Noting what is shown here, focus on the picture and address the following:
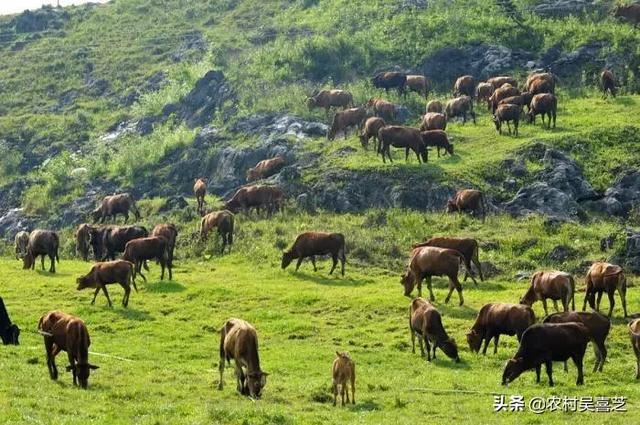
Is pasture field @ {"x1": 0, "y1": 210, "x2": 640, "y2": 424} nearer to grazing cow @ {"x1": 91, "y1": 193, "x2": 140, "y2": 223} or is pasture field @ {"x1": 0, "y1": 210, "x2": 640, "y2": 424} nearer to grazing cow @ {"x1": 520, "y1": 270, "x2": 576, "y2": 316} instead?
grazing cow @ {"x1": 520, "y1": 270, "x2": 576, "y2": 316}

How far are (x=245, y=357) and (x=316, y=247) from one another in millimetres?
18707

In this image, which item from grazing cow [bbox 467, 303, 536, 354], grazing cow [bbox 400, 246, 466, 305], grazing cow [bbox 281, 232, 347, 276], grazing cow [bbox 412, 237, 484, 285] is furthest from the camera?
grazing cow [bbox 281, 232, 347, 276]

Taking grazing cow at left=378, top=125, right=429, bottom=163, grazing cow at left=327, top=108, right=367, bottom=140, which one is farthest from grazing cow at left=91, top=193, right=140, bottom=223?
grazing cow at left=378, top=125, right=429, bottom=163

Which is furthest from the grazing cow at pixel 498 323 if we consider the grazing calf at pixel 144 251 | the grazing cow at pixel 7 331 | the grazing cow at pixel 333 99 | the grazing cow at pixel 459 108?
the grazing cow at pixel 333 99

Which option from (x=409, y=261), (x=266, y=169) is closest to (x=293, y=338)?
(x=409, y=261)

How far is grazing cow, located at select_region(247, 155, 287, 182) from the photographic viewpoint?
57.8 meters

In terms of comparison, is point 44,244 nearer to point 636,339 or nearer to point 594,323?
point 594,323

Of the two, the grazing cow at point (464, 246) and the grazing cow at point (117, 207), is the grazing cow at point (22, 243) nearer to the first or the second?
the grazing cow at point (117, 207)

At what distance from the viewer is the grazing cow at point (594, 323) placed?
1051 inches

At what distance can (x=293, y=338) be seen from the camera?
32.2 m

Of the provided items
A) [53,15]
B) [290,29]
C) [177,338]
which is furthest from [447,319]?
[53,15]

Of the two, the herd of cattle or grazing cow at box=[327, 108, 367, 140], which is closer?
the herd of cattle

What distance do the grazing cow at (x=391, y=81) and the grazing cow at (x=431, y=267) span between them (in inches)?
1265

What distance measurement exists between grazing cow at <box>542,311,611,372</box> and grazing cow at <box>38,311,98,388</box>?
11.6 meters
